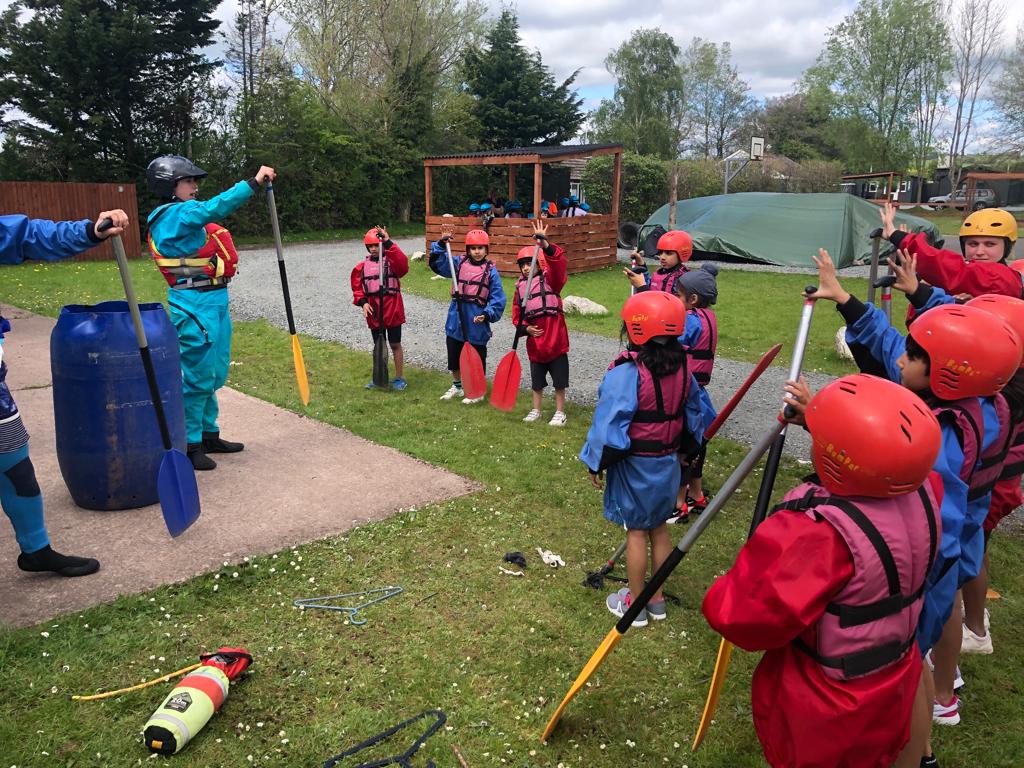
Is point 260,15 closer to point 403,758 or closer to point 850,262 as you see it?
point 850,262

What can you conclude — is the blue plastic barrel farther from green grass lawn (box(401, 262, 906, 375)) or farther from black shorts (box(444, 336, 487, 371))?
green grass lawn (box(401, 262, 906, 375))

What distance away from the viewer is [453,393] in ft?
26.2

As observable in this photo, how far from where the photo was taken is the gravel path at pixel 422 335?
7.88 m

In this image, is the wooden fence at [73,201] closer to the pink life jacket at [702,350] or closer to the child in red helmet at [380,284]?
the child in red helmet at [380,284]

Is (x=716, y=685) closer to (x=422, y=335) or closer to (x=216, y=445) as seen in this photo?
(x=216, y=445)

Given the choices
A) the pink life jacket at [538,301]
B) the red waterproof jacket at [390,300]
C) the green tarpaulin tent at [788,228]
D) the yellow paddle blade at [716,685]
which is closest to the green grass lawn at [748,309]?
the green tarpaulin tent at [788,228]

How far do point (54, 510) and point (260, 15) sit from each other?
109 feet

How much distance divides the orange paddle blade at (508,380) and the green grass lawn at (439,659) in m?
2.10

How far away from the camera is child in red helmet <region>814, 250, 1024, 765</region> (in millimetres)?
2555

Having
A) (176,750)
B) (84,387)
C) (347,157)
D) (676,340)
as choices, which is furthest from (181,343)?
(347,157)

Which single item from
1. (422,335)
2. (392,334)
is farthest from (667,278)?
(422,335)

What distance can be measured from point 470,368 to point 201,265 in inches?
115

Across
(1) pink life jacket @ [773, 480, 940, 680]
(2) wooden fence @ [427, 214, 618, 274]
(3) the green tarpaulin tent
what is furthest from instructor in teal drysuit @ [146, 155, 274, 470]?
(3) the green tarpaulin tent

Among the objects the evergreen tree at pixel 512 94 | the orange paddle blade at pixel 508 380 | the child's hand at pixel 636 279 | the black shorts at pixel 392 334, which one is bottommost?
the orange paddle blade at pixel 508 380
